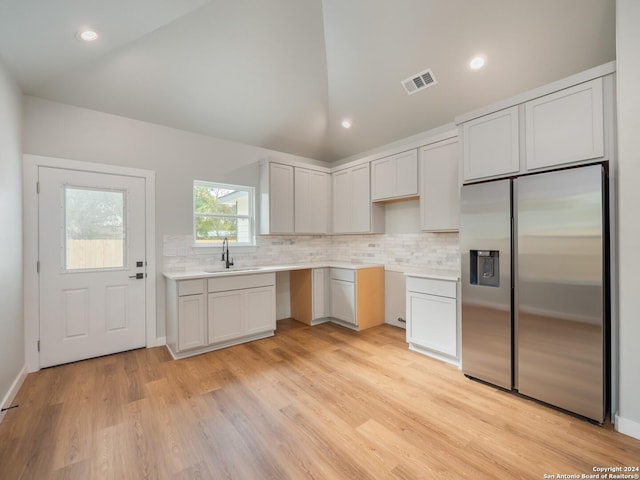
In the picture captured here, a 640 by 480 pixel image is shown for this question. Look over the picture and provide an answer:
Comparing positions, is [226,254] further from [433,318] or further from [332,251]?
[433,318]

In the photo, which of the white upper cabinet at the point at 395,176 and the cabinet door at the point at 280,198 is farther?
the cabinet door at the point at 280,198

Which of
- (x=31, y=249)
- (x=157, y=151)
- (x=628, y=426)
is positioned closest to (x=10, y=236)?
(x=31, y=249)

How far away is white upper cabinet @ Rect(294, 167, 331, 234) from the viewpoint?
442cm

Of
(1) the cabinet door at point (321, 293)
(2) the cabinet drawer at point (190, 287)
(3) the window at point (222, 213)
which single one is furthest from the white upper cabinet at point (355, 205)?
(2) the cabinet drawer at point (190, 287)

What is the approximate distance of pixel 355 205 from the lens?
174 inches

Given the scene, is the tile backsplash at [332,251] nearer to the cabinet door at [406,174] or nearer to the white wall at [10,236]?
the cabinet door at [406,174]

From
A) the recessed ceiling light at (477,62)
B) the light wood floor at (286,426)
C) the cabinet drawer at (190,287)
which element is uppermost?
the recessed ceiling light at (477,62)

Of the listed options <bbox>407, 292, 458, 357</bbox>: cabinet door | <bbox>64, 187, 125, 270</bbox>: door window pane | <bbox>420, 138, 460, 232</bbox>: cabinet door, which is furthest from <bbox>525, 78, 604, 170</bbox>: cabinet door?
<bbox>64, 187, 125, 270</bbox>: door window pane

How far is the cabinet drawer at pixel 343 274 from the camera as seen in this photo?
13.2 ft

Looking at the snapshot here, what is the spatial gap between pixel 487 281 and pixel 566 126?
1324mm

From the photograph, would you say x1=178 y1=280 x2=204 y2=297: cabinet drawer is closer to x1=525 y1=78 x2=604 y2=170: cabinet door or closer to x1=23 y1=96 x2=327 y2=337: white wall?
x1=23 y1=96 x2=327 y2=337: white wall

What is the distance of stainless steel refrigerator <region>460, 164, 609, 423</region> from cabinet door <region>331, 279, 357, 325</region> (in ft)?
5.32

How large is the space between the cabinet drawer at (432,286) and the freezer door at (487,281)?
0.26 m

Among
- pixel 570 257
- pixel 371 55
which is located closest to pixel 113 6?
pixel 371 55
